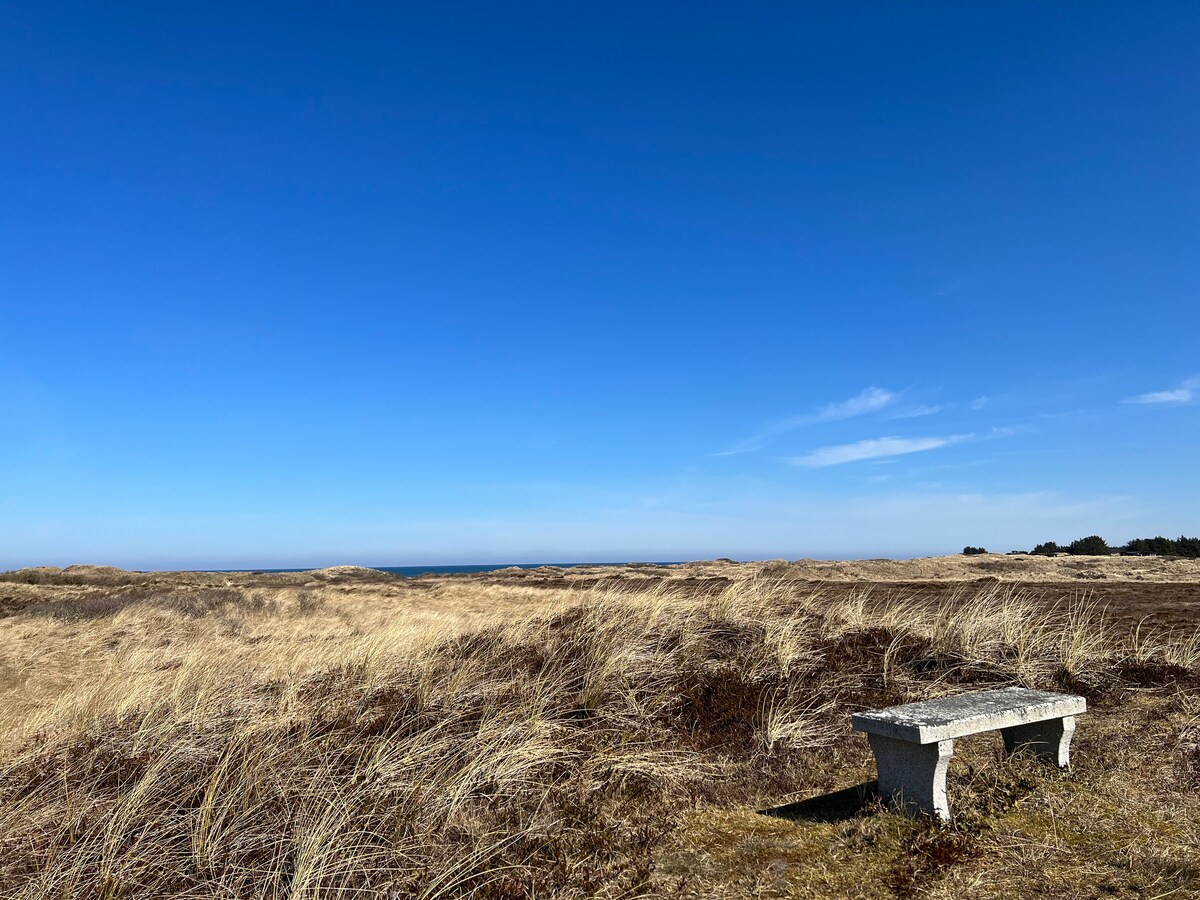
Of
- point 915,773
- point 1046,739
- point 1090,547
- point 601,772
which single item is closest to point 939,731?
point 915,773

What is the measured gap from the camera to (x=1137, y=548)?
129 ft

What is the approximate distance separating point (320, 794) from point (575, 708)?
246 cm

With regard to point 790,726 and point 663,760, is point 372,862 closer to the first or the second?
point 663,760

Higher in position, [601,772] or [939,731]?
[939,731]

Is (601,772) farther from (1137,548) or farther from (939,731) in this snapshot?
(1137,548)

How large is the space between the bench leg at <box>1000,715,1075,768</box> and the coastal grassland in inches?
6.5

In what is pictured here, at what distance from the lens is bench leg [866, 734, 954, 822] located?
4.08 meters

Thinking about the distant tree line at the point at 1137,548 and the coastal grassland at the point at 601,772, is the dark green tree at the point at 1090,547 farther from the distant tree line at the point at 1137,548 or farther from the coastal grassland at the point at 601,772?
the coastal grassland at the point at 601,772

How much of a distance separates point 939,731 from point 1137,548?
4616 centimetres

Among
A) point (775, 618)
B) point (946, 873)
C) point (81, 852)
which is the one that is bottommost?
point (946, 873)

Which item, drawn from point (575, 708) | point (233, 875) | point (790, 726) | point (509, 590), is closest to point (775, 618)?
point (790, 726)

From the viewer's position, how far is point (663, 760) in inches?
204

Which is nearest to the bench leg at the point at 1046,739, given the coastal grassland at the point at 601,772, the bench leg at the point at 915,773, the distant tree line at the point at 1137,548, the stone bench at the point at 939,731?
the stone bench at the point at 939,731

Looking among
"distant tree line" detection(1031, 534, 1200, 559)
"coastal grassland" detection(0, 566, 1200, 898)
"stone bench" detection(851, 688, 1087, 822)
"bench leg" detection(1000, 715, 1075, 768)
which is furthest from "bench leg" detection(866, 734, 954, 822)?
"distant tree line" detection(1031, 534, 1200, 559)
